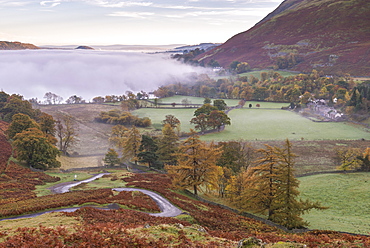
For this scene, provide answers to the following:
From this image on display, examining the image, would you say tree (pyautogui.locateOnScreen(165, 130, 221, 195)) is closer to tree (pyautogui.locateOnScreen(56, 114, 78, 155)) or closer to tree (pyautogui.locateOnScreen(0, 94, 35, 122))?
tree (pyautogui.locateOnScreen(56, 114, 78, 155))

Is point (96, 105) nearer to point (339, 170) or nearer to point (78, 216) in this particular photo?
point (339, 170)

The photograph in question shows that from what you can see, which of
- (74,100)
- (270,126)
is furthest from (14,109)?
(74,100)

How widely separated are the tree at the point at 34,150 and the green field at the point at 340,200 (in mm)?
43141

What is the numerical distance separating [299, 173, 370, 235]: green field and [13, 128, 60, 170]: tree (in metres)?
43.1

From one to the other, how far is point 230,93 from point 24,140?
12878 cm

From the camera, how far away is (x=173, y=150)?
200 feet

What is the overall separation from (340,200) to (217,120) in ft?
193

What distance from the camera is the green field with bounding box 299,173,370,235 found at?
30.1 m

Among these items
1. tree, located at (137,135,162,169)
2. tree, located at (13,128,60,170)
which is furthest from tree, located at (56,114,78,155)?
tree, located at (137,135,162,169)

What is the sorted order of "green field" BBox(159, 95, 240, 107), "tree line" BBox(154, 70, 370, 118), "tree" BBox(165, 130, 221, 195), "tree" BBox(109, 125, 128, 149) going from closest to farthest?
"tree" BBox(165, 130, 221, 195) → "tree" BBox(109, 125, 128, 149) → "tree line" BBox(154, 70, 370, 118) → "green field" BBox(159, 95, 240, 107)

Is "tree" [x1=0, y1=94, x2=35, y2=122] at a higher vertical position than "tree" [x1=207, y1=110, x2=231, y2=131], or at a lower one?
higher

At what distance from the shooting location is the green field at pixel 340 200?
3009 cm

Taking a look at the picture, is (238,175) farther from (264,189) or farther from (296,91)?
(296,91)

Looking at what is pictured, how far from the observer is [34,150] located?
165 ft
